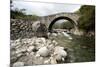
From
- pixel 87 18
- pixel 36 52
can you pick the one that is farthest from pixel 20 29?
pixel 87 18

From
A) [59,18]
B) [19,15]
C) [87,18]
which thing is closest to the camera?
[19,15]

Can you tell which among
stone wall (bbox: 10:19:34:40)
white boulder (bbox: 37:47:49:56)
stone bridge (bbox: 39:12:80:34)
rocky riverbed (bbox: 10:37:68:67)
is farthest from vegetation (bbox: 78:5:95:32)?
stone wall (bbox: 10:19:34:40)

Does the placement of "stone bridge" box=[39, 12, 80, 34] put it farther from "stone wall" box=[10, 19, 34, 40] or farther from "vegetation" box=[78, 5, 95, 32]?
"stone wall" box=[10, 19, 34, 40]

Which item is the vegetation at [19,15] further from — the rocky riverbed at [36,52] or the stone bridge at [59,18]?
the rocky riverbed at [36,52]

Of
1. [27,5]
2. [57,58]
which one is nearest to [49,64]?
[57,58]

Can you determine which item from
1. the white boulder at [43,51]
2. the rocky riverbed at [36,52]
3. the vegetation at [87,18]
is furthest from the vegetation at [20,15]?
the vegetation at [87,18]

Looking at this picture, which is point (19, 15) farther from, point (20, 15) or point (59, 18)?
point (59, 18)
